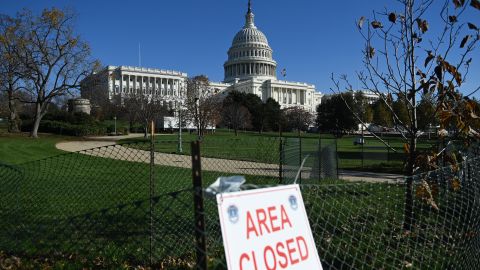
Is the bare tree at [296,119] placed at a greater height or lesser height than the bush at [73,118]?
greater

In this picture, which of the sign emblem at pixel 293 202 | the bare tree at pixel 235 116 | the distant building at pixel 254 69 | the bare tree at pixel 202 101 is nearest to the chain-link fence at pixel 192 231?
the sign emblem at pixel 293 202

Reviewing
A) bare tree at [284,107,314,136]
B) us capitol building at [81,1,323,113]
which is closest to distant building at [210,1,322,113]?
us capitol building at [81,1,323,113]

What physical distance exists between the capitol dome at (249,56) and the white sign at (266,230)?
131m

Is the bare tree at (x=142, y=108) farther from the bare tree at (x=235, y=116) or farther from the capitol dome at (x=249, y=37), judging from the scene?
the capitol dome at (x=249, y=37)

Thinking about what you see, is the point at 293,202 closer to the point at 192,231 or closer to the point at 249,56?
the point at 192,231

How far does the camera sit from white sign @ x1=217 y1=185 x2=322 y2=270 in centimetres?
229

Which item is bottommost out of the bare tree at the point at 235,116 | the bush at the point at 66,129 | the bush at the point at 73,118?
the bush at the point at 66,129

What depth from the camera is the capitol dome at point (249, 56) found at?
132 metres

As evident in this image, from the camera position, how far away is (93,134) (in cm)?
4728

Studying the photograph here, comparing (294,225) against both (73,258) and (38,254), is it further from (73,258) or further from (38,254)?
(38,254)

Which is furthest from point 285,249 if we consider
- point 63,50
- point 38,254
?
point 63,50

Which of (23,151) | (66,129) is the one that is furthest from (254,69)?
(23,151)

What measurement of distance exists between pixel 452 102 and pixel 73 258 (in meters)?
5.84

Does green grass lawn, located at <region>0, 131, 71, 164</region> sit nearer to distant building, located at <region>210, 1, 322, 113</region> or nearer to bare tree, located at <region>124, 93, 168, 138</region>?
bare tree, located at <region>124, 93, 168, 138</region>
